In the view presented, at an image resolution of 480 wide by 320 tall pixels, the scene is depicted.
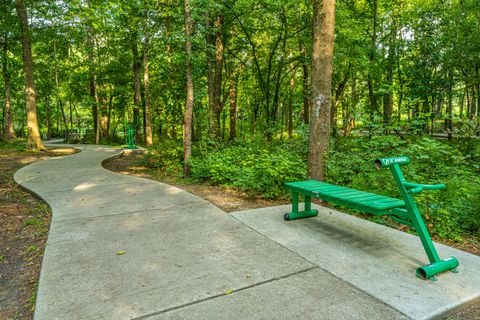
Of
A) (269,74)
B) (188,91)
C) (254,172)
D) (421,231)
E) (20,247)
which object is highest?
(269,74)

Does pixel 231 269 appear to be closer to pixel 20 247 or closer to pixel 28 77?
pixel 20 247

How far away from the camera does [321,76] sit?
5.30 meters

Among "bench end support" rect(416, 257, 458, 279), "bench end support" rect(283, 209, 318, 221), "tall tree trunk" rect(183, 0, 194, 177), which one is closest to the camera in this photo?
"bench end support" rect(416, 257, 458, 279)

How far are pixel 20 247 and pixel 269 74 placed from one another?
49.9 ft

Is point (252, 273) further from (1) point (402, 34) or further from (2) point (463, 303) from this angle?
(1) point (402, 34)

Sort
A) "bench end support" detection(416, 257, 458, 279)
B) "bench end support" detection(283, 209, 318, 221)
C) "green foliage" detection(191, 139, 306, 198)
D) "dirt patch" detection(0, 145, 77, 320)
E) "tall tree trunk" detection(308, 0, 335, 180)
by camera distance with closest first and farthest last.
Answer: "dirt patch" detection(0, 145, 77, 320) < "bench end support" detection(416, 257, 458, 279) < "bench end support" detection(283, 209, 318, 221) < "tall tree trunk" detection(308, 0, 335, 180) < "green foliage" detection(191, 139, 306, 198)

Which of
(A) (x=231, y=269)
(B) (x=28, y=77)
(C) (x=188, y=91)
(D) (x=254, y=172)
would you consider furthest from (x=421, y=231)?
(B) (x=28, y=77)

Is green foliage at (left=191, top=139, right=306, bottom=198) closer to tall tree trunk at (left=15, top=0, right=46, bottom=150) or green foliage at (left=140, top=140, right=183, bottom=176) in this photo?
green foliage at (left=140, top=140, right=183, bottom=176)

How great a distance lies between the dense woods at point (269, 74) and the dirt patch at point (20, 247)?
11.6ft

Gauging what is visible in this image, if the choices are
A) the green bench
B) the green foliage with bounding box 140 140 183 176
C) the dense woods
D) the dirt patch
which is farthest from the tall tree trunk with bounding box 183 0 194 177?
→ the green bench

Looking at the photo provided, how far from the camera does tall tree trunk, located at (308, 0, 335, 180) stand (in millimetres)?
5242

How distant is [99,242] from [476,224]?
16.5 feet

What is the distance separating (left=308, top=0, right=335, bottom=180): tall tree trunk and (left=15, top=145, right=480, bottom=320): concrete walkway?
1.28 meters

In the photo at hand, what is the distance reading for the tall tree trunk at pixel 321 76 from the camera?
524cm
